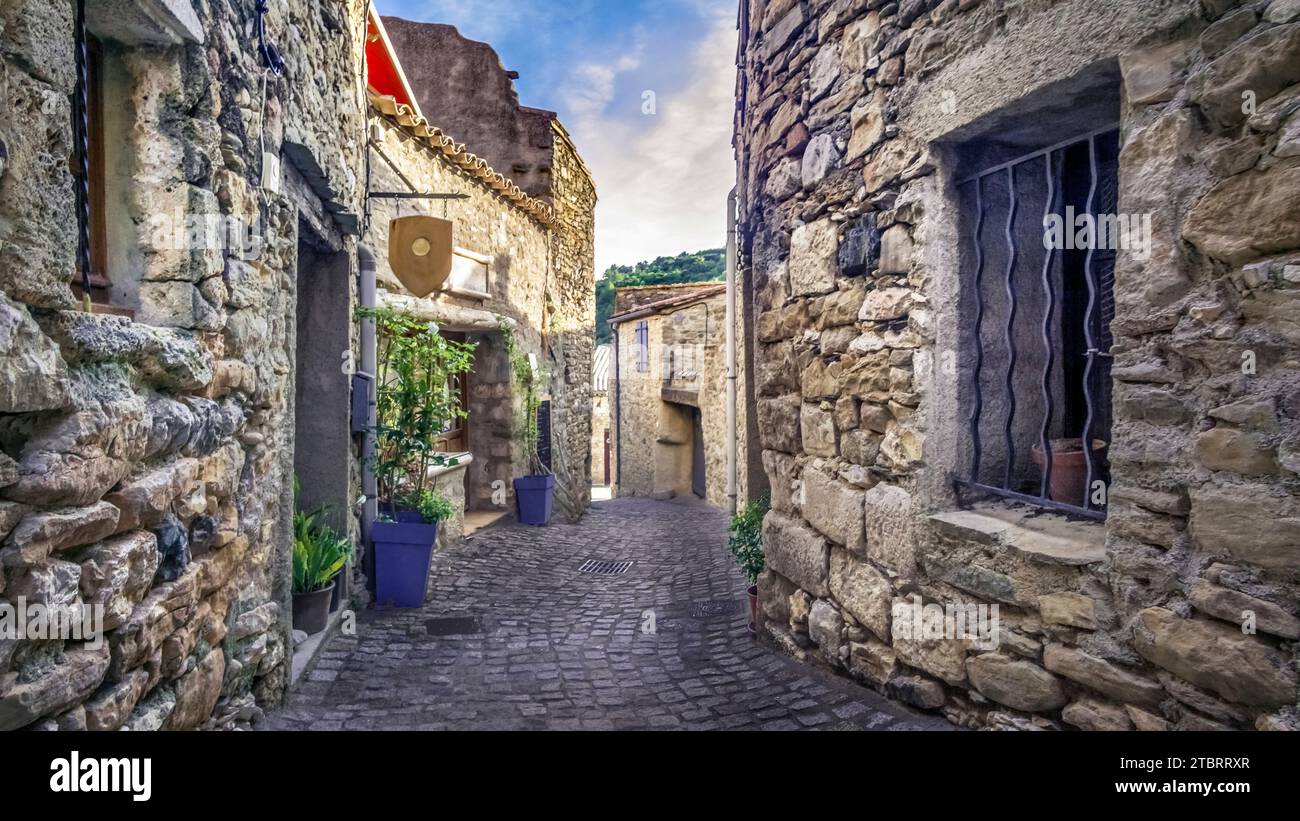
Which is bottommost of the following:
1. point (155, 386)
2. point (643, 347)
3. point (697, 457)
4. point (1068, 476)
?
point (697, 457)

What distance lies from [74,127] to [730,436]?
17.1ft

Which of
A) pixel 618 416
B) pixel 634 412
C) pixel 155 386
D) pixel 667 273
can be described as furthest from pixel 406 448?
pixel 667 273

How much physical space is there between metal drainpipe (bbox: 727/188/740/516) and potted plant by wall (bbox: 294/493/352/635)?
11.2ft

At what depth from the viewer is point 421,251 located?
16.7ft

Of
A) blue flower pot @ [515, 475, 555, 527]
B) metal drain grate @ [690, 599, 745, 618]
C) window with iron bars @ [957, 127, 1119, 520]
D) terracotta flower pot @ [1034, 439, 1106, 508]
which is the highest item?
window with iron bars @ [957, 127, 1119, 520]

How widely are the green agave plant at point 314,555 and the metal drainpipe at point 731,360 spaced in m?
3.35

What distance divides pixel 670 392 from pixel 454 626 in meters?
9.90

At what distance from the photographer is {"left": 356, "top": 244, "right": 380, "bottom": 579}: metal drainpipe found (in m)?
4.79

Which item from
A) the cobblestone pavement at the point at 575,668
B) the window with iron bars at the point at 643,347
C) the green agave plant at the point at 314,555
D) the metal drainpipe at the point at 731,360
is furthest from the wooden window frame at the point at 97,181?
the window with iron bars at the point at 643,347

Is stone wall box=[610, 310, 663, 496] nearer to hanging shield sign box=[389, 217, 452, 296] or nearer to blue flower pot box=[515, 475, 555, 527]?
blue flower pot box=[515, 475, 555, 527]

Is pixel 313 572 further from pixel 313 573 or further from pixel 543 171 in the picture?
Answer: pixel 543 171

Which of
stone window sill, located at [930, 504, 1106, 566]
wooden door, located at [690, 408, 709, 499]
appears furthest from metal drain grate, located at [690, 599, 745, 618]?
wooden door, located at [690, 408, 709, 499]

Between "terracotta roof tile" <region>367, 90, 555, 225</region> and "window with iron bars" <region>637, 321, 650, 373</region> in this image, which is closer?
"terracotta roof tile" <region>367, 90, 555, 225</region>
